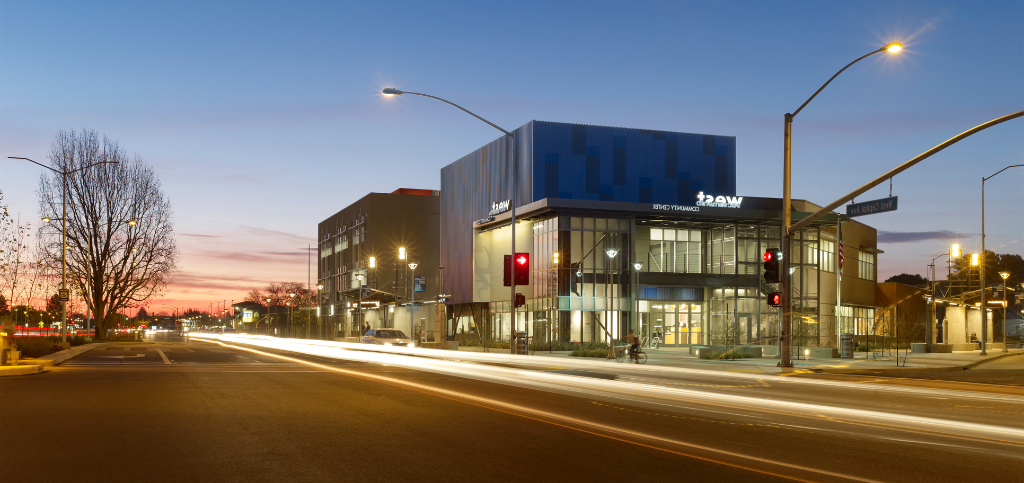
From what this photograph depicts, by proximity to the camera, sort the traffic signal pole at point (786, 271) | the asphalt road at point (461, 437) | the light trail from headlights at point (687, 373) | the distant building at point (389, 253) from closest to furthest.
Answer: the asphalt road at point (461, 437)
the light trail from headlights at point (687, 373)
the traffic signal pole at point (786, 271)
the distant building at point (389, 253)

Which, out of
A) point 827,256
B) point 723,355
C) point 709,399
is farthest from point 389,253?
point 709,399

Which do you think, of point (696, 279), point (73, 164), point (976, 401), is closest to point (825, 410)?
point (976, 401)

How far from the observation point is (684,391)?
1978 cm

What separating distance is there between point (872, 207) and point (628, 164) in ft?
145

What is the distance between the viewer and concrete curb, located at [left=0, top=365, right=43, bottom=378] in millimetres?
24531

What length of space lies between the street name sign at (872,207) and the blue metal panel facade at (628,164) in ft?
131

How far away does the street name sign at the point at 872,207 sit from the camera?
26.0 metres

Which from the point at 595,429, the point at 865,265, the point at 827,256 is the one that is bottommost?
the point at 595,429

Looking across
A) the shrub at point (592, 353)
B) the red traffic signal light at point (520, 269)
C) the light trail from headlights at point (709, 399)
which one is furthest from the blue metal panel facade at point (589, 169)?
the light trail from headlights at point (709, 399)

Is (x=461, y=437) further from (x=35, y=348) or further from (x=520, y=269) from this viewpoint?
(x=35, y=348)

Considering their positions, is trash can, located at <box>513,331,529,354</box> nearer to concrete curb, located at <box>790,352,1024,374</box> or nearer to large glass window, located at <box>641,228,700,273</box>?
concrete curb, located at <box>790,352,1024,374</box>

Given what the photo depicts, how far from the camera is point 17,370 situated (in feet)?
81.7

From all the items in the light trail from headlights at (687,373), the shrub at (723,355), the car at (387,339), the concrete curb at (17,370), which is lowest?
the car at (387,339)

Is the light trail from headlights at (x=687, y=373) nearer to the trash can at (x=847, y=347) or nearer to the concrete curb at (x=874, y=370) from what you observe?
the concrete curb at (x=874, y=370)
